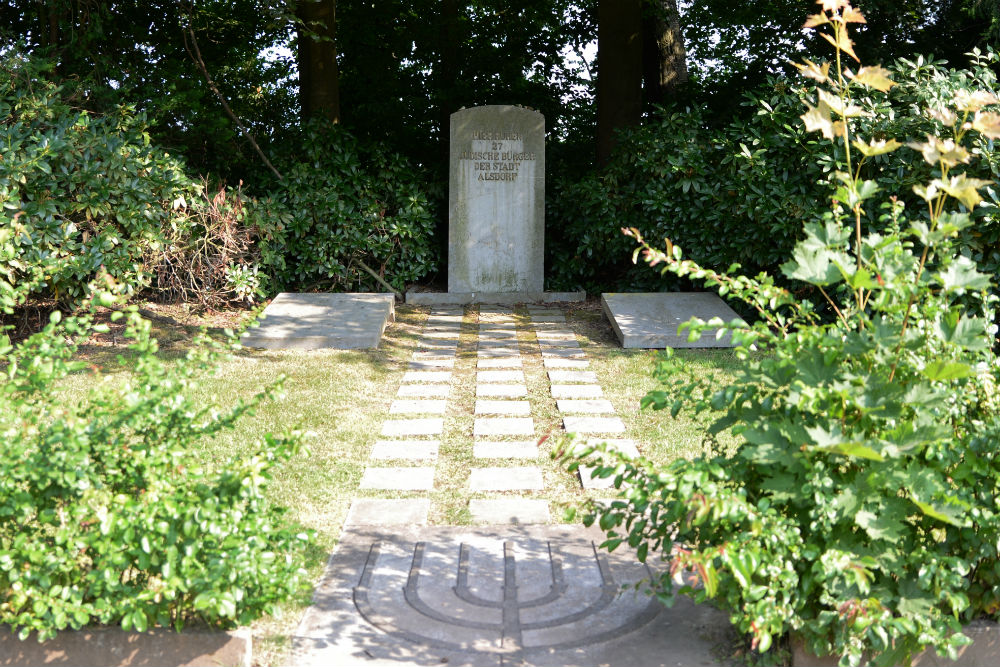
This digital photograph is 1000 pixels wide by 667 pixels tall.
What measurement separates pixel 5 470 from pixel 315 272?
26.8 feet

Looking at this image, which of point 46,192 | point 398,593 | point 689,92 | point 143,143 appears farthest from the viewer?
point 689,92

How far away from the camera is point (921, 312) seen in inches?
105

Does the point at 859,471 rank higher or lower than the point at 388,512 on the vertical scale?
higher

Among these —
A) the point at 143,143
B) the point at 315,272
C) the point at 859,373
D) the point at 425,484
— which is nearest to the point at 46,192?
the point at 143,143

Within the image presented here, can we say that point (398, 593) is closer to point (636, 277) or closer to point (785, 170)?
point (785, 170)

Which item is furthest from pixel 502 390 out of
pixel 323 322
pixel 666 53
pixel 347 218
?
pixel 666 53

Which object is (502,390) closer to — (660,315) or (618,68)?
(660,315)

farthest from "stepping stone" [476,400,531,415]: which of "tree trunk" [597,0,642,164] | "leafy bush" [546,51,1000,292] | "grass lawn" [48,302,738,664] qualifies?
"tree trunk" [597,0,642,164]

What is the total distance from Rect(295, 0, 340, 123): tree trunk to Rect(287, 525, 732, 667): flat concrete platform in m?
8.27

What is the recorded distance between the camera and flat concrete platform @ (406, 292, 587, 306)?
10383mm

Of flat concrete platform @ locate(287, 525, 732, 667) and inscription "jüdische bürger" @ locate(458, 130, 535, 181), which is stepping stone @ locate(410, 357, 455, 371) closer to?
flat concrete platform @ locate(287, 525, 732, 667)

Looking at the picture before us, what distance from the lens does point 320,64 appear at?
11047mm

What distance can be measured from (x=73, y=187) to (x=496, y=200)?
15.9 ft

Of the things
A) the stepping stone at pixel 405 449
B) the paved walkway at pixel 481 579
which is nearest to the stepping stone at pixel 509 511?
the paved walkway at pixel 481 579
